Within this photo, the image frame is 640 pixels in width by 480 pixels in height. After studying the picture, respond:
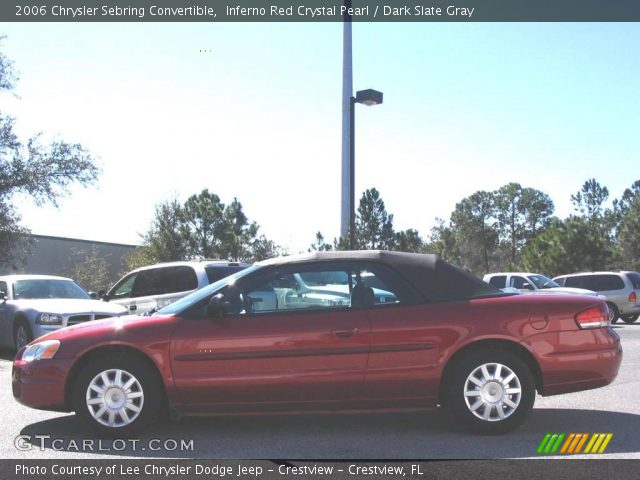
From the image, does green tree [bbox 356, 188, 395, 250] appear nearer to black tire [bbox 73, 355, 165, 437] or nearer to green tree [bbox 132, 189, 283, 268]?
green tree [bbox 132, 189, 283, 268]

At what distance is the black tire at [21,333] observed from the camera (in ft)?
37.4

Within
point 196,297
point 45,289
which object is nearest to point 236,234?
point 45,289

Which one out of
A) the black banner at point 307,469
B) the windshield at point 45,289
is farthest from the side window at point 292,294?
the windshield at point 45,289

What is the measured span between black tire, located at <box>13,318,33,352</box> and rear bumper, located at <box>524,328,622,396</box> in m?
8.57

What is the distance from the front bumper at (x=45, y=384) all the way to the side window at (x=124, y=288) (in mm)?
6831

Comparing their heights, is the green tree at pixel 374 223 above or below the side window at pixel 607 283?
above

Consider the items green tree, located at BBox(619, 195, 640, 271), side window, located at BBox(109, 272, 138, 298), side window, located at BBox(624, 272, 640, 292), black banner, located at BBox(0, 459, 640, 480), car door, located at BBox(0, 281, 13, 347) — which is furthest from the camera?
green tree, located at BBox(619, 195, 640, 271)

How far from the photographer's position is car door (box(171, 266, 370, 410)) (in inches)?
221

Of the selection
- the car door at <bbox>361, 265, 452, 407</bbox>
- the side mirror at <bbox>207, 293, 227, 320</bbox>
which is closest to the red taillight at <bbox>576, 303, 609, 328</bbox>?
the car door at <bbox>361, 265, 452, 407</bbox>

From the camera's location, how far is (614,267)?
65.0 metres

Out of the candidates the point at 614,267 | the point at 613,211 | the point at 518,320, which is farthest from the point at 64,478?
the point at 613,211

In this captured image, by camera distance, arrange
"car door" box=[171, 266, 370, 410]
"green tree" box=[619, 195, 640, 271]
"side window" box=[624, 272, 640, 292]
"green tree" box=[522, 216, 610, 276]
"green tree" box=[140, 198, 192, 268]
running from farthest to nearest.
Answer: "green tree" box=[619, 195, 640, 271]
"green tree" box=[522, 216, 610, 276]
"green tree" box=[140, 198, 192, 268]
"side window" box=[624, 272, 640, 292]
"car door" box=[171, 266, 370, 410]

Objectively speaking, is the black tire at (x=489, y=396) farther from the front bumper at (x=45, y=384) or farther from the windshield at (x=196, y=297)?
the front bumper at (x=45, y=384)

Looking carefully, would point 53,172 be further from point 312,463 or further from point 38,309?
point 312,463
